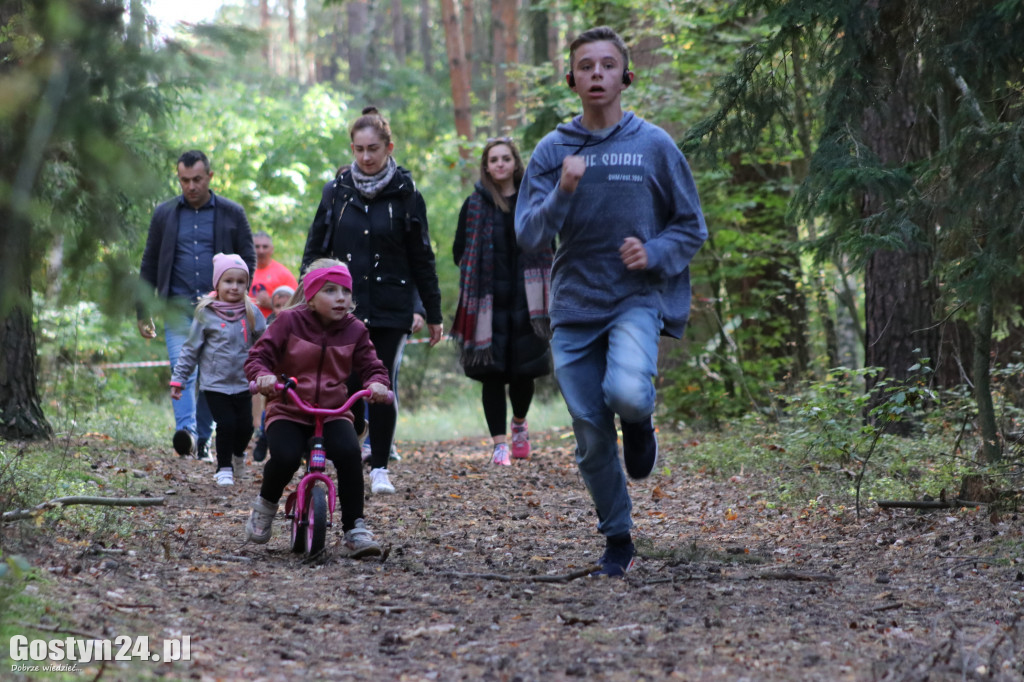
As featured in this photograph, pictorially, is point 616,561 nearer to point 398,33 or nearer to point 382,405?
point 382,405

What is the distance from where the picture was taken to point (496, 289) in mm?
9852

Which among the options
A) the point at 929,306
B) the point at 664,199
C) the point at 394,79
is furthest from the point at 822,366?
the point at 394,79

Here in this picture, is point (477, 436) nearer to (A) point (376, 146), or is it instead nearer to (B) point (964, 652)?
(A) point (376, 146)

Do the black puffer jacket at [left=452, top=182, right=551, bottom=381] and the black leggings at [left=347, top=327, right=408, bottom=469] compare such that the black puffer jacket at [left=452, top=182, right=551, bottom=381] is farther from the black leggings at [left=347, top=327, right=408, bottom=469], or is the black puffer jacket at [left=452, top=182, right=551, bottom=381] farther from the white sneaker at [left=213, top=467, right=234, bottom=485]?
the white sneaker at [left=213, top=467, right=234, bottom=485]

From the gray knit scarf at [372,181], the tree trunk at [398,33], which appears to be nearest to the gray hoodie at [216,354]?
the gray knit scarf at [372,181]

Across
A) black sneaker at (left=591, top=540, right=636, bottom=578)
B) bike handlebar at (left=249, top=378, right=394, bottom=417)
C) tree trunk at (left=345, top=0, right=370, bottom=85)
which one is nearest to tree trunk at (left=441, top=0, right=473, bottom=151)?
tree trunk at (left=345, top=0, right=370, bottom=85)

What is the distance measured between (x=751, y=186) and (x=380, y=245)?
22.0 feet

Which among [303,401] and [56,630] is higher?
[303,401]

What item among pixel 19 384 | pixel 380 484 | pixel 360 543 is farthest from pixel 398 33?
pixel 360 543

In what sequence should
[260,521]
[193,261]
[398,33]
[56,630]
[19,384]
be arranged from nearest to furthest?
[56,630] → [260,521] → [19,384] → [193,261] → [398,33]

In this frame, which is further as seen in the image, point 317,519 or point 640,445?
point 317,519

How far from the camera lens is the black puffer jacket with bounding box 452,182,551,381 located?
9734mm

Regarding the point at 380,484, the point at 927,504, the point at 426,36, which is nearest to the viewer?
the point at 927,504

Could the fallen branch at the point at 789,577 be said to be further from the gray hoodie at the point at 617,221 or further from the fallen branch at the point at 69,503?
the fallen branch at the point at 69,503
